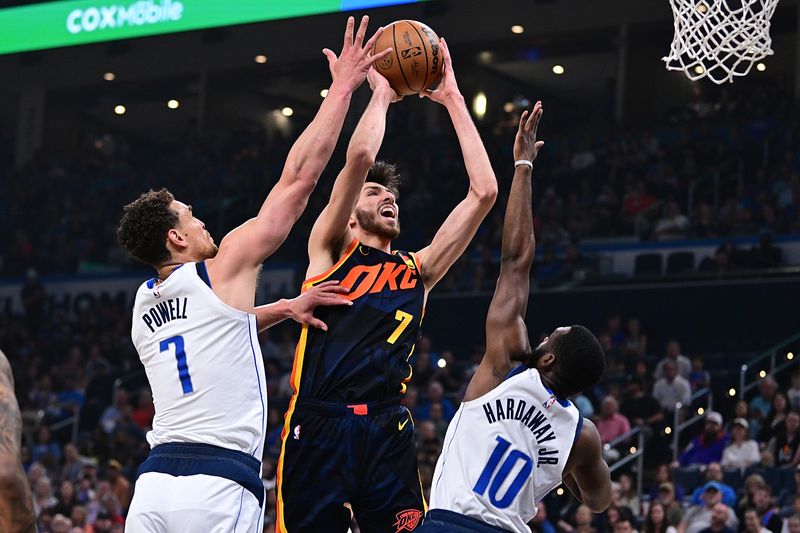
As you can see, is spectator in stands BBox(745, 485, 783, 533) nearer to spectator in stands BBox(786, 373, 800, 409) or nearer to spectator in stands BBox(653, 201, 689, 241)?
spectator in stands BBox(786, 373, 800, 409)

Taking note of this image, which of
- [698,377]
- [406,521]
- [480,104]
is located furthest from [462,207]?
[480,104]

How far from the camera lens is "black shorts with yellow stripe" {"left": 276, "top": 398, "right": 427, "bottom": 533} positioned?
197 inches

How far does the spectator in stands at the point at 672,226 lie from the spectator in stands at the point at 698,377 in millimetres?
3311

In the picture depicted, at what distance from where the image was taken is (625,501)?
450 inches

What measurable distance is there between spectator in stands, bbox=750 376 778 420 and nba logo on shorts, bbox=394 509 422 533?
328 inches


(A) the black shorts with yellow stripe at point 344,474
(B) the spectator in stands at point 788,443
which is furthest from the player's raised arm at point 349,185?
(B) the spectator in stands at point 788,443

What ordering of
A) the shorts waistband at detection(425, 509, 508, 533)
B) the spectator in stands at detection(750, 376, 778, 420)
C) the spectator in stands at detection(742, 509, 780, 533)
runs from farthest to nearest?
1. the spectator in stands at detection(750, 376, 778, 420)
2. the spectator in stands at detection(742, 509, 780, 533)
3. the shorts waistband at detection(425, 509, 508, 533)

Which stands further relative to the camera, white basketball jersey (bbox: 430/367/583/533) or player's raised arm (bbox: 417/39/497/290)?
player's raised arm (bbox: 417/39/497/290)

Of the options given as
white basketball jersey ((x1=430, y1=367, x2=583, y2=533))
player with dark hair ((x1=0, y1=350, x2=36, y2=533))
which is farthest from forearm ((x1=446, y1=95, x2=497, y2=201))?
player with dark hair ((x1=0, y1=350, x2=36, y2=533))

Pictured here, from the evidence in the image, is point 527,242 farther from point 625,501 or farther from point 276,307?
point 625,501

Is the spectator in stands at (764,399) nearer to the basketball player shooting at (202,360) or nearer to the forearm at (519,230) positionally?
the forearm at (519,230)

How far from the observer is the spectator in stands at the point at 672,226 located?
57.1ft

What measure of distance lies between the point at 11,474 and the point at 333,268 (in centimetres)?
211

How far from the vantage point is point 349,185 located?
5164mm
